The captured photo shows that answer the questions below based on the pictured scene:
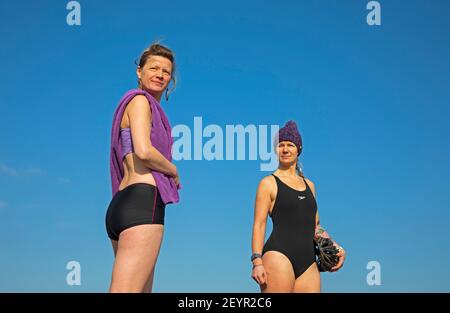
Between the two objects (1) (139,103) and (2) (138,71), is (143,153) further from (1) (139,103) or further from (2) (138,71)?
(2) (138,71)

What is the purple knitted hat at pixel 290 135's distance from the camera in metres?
7.30

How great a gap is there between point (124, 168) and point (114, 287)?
120 cm

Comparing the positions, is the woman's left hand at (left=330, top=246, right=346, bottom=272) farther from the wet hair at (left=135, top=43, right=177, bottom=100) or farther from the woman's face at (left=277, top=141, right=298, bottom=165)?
the wet hair at (left=135, top=43, right=177, bottom=100)

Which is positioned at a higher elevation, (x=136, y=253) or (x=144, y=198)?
(x=144, y=198)

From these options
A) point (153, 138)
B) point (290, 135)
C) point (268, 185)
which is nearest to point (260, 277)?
point (268, 185)

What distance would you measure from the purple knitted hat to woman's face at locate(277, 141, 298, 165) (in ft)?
0.20

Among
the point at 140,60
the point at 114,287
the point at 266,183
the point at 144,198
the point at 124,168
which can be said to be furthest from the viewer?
the point at 266,183

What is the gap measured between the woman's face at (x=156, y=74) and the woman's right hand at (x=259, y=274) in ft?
8.45

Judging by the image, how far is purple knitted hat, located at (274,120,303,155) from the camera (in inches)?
287

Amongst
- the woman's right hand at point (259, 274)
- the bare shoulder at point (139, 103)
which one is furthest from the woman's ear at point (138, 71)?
the woman's right hand at point (259, 274)

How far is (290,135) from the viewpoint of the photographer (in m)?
7.30

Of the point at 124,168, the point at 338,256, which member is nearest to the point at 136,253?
the point at 124,168
